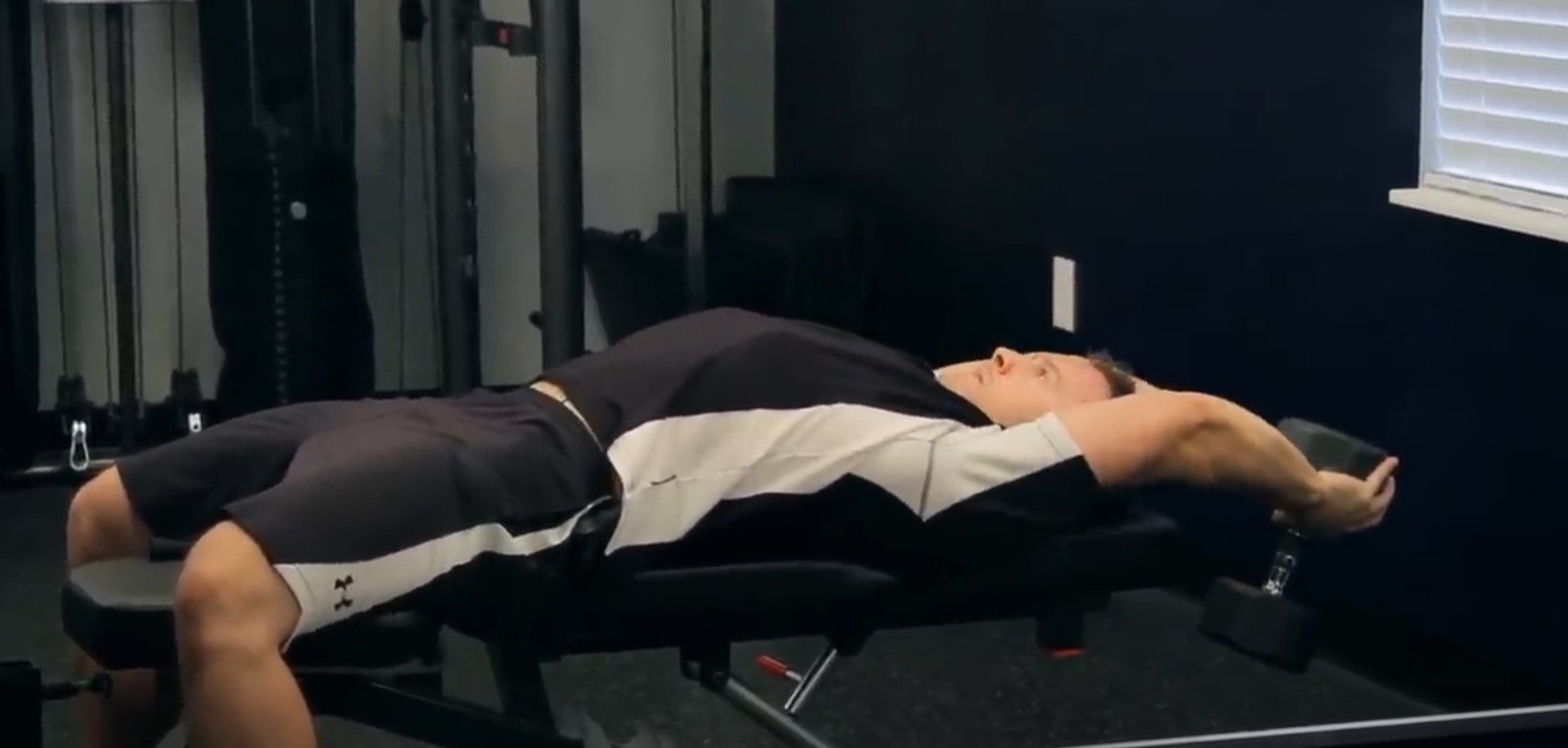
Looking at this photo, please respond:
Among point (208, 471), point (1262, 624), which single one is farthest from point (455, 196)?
point (1262, 624)

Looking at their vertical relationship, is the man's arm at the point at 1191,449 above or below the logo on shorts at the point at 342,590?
above

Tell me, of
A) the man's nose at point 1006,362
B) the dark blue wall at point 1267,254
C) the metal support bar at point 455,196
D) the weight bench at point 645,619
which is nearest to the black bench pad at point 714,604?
the weight bench at point 645,619

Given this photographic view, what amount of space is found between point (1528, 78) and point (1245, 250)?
1.84ft

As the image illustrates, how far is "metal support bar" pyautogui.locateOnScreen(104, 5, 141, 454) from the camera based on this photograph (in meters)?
3.70

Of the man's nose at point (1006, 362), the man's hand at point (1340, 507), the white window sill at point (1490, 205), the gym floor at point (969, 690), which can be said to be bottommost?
the gym floor at point (969, 690)

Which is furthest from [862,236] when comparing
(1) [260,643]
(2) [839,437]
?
(1) [260,643]

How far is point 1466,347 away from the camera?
100 inches

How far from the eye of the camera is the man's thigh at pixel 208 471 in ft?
5.69

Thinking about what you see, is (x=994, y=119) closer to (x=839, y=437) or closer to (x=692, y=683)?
(x=692, y=683)

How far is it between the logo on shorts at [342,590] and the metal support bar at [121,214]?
239 centimetres

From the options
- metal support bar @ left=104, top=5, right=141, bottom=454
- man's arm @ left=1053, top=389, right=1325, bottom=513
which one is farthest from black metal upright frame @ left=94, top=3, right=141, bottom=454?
man's arm @ left=1053, top=389, right=1325, bottom=513

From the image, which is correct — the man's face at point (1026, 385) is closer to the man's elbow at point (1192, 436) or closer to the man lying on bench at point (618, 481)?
the man lying on bench at point (618, 481)

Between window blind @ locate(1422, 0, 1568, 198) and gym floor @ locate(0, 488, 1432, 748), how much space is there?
695 millimetres

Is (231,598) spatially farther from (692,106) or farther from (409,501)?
(692,106)
